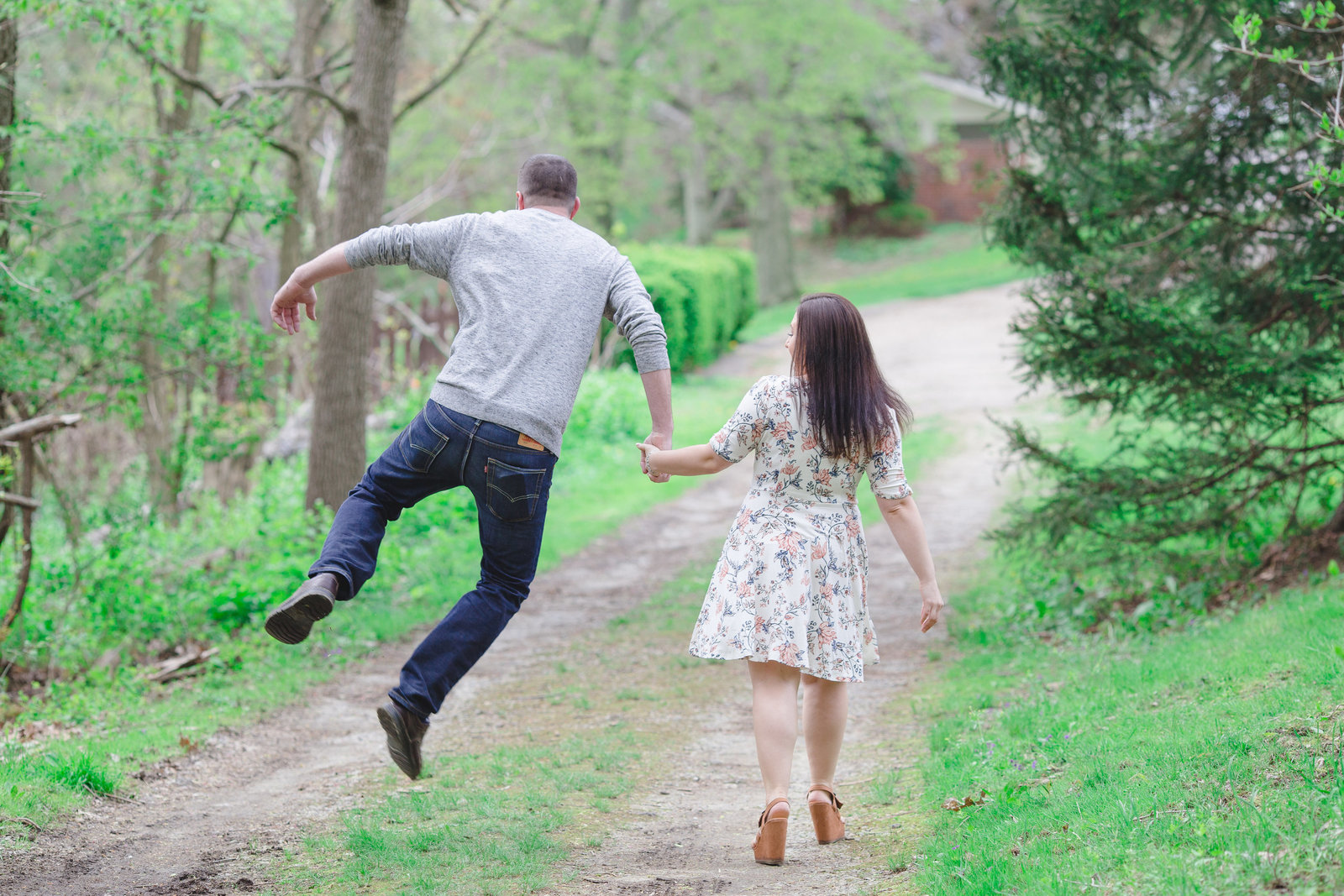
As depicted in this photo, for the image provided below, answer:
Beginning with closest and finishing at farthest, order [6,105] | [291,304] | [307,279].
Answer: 1. [307,279]
2. [291,304]
3. [6,105]

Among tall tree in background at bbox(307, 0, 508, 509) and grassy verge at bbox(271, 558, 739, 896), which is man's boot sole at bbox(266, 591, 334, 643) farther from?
tall tree in background at bbox(307, 0, 508, 509)

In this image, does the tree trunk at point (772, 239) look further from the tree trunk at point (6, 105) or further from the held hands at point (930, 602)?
the held hands at point (930, 602)

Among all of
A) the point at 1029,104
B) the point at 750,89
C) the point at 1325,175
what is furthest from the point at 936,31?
the point at 1325,175

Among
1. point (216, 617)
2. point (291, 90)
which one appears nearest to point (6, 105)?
point (291, 90)

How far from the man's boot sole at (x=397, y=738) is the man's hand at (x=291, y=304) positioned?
1386 millimetres

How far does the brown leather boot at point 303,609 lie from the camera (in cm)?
391

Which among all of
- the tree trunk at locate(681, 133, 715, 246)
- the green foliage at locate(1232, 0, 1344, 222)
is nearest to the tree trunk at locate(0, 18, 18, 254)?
the green foliage at locate(1232, 0, 1344, 222)

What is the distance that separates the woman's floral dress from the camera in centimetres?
390

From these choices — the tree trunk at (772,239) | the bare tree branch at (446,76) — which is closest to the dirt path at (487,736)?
the bare tree branch at (446,76)

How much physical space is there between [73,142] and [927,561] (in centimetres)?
594

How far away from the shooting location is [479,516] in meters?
Result: 4.08

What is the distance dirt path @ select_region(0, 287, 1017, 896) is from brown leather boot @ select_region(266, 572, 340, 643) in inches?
29.6

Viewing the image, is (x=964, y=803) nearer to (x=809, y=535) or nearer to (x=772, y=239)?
(x=809, y=535)

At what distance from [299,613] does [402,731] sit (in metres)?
0.55
